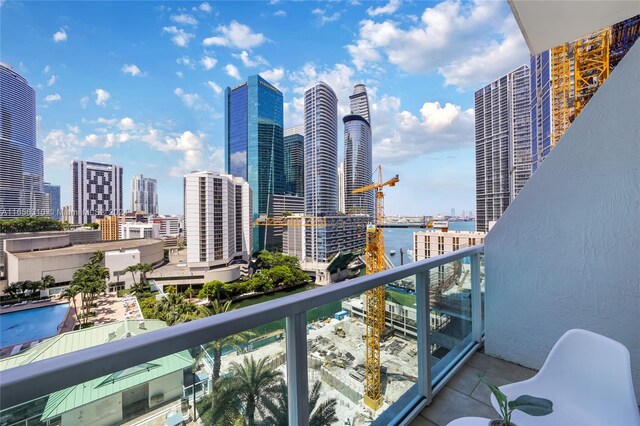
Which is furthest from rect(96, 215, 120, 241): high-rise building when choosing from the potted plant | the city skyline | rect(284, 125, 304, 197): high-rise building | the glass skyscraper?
the potted plant

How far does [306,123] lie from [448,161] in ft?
120

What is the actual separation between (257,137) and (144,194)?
69.7 m

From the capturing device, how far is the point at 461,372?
2211 mm

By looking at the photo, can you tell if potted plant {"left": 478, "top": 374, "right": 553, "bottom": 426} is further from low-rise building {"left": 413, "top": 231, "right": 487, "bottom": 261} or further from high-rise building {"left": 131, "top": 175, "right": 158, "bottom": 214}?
high-rise building {"left": 131, "top": 175, "right": 158, "bottom": 214}

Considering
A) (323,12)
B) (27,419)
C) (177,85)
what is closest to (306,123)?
(177,85)

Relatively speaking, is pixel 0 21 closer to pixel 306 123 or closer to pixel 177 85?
pixel 177 85

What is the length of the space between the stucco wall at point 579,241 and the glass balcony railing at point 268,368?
761mm

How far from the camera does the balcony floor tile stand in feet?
5.75

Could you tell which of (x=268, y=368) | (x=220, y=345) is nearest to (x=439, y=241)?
(x=268, y=368)

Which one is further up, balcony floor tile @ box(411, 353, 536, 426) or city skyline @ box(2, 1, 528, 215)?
city skyline @ box(2, 1, 528, 215)

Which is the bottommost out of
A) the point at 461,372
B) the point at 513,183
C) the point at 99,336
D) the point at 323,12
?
the point at 99,336

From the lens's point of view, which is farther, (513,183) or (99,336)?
(513,183)

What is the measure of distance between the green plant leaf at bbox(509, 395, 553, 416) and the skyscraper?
137ft

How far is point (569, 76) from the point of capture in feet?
A: 39.6
